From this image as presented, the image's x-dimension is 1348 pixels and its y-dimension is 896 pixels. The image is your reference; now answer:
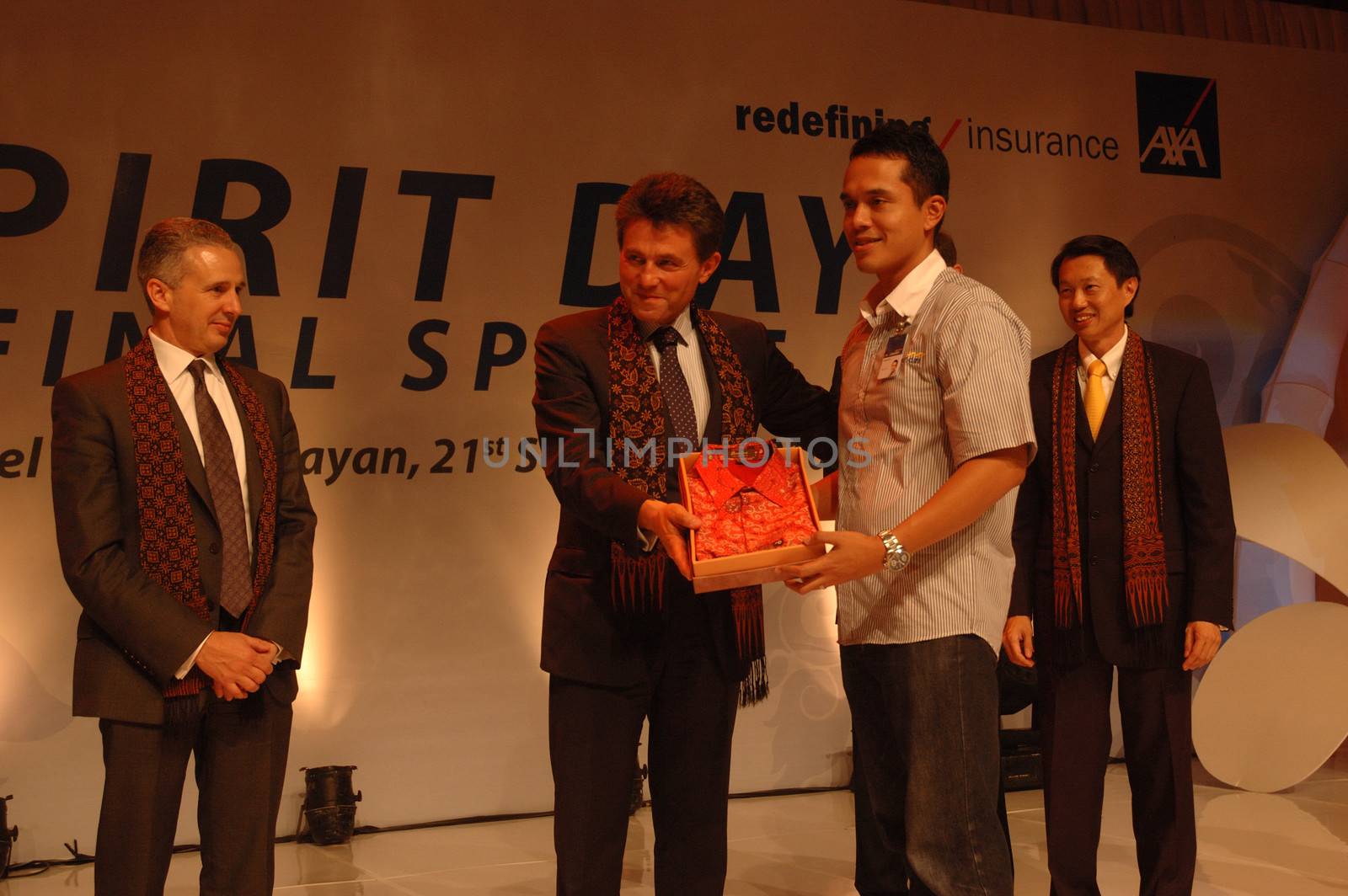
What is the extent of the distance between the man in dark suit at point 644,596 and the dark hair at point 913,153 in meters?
0.34

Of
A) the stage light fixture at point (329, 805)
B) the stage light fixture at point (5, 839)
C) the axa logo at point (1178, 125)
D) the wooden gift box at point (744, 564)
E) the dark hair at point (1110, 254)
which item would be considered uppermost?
the axa logo at point (1178, 125)

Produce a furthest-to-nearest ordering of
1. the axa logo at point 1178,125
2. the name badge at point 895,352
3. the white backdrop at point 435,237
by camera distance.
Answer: the axa logo at point 1178,125, the white backdrop at point 435,237, the name badge at point 895,352

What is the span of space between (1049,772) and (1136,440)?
35.7 inches

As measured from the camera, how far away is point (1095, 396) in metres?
3.21

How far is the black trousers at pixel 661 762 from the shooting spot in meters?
2.28

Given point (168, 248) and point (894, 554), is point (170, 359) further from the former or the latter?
point (894, 554)

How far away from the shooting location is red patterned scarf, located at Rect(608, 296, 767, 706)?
2225mm

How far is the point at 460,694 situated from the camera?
470cm

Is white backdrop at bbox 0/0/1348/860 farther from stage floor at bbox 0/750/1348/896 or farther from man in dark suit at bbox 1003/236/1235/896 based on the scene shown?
man in dark suit at bbox 1003/236/1235/896

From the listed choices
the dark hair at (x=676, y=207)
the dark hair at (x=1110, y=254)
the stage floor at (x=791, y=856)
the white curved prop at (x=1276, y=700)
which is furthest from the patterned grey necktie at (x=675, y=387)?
the white curved prop at (x=1276, y=700)

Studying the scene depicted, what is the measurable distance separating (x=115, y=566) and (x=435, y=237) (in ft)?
8.35

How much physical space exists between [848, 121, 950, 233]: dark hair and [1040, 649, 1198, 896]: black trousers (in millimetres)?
1593

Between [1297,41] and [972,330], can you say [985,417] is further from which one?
[1297,41]

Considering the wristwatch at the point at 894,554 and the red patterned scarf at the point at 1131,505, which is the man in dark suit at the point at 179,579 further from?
the red patterned scarf at the point at 1131,505
